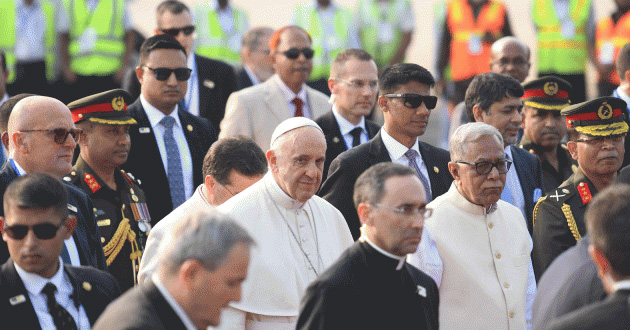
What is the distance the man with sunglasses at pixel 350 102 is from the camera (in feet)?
28.4

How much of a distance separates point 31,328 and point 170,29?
534 centimetres

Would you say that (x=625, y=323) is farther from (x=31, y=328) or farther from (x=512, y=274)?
(x=31, y=328)

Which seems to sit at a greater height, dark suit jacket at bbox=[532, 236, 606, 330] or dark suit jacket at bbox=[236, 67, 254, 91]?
dark suit jacket at bbox=[236, 67, 254, 91]

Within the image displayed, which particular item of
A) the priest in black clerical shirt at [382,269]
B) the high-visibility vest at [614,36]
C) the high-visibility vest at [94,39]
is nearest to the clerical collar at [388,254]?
the priest in black clerical shirt at [382,269]

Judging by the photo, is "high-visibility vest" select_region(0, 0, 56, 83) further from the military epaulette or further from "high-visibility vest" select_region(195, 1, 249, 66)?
the military epaulette

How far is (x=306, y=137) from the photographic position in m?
6.12

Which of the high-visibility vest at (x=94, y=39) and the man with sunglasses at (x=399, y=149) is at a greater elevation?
the high-visibility vest at (x=94, y=39)

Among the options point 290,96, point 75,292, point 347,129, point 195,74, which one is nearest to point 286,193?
point 75,292

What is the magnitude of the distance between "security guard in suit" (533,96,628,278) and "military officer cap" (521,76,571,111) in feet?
3.98

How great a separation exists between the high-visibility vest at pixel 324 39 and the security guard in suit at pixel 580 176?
17.7 ft

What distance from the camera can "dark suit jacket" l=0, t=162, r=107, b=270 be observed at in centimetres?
612

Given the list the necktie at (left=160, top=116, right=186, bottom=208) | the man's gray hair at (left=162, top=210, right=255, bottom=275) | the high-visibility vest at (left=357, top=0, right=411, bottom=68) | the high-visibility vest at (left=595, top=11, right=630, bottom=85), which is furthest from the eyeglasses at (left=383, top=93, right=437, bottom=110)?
the high-visibility vest at (left=595, top=11, right=630, bottom=85)

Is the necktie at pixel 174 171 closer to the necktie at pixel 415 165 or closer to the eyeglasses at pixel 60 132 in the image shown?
the eyeglasses at pixel 60 132

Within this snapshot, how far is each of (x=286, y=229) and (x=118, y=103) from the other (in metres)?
2.16
